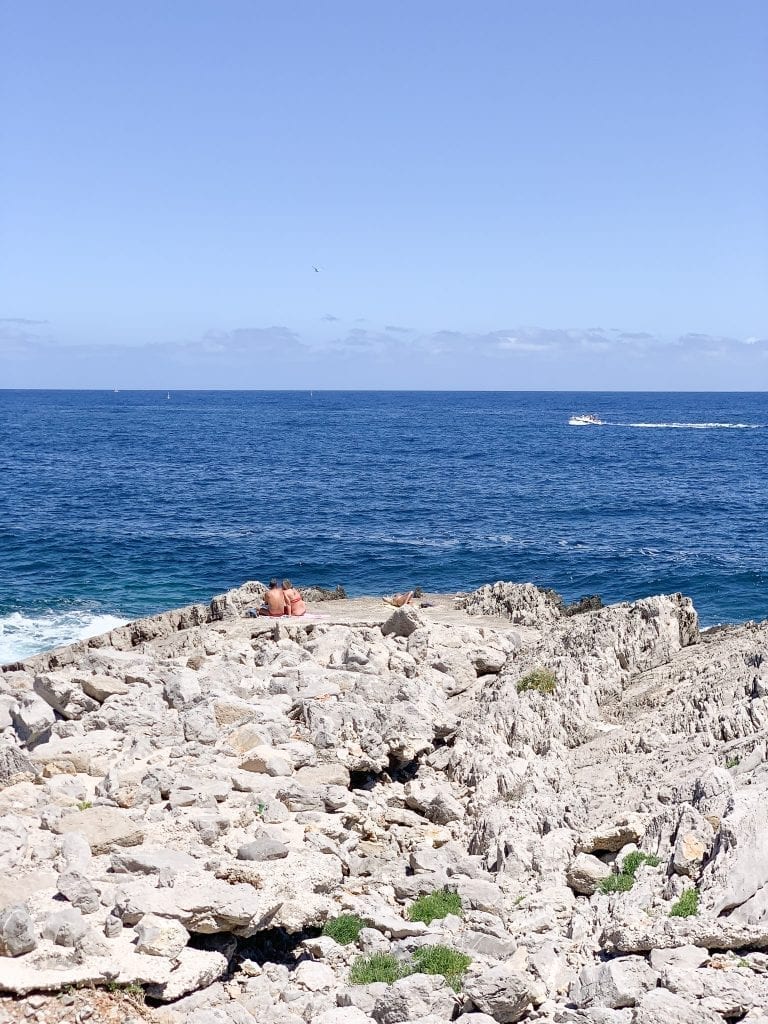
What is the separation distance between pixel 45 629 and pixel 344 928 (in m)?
25.9

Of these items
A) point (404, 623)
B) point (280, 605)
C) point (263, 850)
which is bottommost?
point (263, 850)

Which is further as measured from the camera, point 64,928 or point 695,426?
point 695,426

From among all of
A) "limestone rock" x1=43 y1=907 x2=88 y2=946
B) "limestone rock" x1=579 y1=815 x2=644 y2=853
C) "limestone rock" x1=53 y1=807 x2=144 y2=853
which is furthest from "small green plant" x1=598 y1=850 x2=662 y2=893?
"limestone rock" x1=43 y1=907 x2=88 y2=946

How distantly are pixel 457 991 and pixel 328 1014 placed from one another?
141 centimetres

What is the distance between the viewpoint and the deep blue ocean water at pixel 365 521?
136ft

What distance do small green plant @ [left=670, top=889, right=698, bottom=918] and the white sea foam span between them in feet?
81.3

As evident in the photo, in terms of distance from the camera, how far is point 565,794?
15250 millimetres

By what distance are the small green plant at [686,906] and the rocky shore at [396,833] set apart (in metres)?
0.04

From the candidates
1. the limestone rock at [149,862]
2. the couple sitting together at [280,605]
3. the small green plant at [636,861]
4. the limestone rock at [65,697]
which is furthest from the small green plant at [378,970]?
the couple sitting together at [280,605]

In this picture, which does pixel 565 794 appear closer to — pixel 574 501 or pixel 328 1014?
pixel 328 1014

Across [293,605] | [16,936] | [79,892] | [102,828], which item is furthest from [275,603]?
[16,936]

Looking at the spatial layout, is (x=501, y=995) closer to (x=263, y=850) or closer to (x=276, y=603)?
(x=263, y=850)

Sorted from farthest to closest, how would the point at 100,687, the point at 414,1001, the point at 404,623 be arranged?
the point at 404,623 → the point at 100,687 → the point at 414,1001

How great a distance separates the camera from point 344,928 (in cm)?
1189
